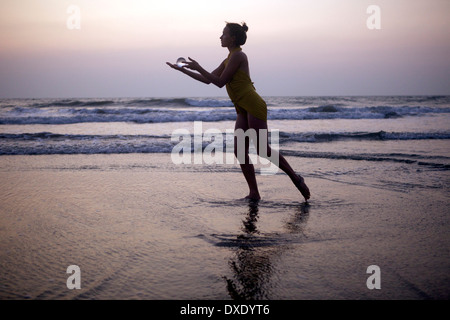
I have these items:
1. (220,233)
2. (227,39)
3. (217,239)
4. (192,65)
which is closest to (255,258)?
(217,239)

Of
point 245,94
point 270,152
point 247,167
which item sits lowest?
point 247,167

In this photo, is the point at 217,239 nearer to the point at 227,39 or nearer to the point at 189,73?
the point at 189,73

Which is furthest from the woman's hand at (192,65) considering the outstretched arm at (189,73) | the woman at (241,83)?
the woman at (241,83)

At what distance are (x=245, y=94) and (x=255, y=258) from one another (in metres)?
2.02

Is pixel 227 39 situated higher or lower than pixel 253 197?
higher

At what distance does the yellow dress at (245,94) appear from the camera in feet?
13.0

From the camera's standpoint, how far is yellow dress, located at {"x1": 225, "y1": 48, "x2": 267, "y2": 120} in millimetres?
3951

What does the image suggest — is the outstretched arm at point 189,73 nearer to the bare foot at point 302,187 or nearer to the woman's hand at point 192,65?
the woman's hand at point 192,65

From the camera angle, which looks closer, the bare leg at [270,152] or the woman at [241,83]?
the woman at [241,83]

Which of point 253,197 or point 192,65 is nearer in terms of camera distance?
point 192,65

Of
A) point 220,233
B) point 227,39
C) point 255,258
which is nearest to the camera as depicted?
point 255,258

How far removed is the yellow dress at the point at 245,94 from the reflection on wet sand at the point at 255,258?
1143 millimetres

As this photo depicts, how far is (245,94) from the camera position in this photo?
3963mm

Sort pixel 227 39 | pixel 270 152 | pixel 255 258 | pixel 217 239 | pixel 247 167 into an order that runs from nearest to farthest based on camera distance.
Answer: pixel 255 258, pixel 217 239, pixel 227 39, pixel 270 152, pixel 247 167
